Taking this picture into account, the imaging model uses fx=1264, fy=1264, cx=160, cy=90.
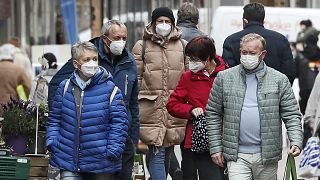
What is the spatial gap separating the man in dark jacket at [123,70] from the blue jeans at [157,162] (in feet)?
4.08

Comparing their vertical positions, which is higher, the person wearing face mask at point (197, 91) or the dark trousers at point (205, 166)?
the person wearing face mask at point (197, 91)

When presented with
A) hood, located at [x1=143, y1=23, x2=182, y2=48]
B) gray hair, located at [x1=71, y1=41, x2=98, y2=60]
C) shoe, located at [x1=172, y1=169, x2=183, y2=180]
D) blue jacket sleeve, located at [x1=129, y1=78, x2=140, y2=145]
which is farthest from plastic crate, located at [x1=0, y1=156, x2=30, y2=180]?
shoe, located at [x1=172, y1=169, x2=183, y2=180]

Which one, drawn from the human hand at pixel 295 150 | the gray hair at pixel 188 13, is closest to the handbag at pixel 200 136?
the human hand at pixel 295 150

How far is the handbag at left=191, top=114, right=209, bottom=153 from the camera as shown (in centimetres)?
1062

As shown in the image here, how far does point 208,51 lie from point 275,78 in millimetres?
1071

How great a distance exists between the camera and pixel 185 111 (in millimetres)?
10734

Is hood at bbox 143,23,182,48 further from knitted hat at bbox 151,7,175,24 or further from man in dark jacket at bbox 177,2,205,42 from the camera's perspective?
man in dark jacket at bbox 177,2,205,42

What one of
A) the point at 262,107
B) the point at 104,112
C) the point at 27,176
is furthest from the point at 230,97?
the point at 27,176

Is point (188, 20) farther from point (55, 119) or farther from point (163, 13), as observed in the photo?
point (55, 119)

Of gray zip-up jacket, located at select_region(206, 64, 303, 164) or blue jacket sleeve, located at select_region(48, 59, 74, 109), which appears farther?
blue jacket sleeve, located at select_region(48, 59, 74, 109)

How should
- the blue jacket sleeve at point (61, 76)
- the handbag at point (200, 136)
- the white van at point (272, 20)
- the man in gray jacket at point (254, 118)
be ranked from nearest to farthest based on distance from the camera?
the man in gray jacket at point (254, 118), the handbag at point (200, 136), the blue jacket sleeve at point (61, 76), the white van at point (272, 20)

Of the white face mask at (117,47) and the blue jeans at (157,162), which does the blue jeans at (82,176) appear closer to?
the white face mask at (117,47)

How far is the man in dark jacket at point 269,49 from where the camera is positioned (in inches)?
478

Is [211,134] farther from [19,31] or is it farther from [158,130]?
[19,31]
